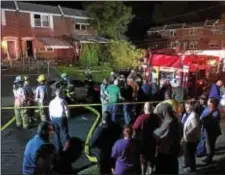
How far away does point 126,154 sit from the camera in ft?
9.41

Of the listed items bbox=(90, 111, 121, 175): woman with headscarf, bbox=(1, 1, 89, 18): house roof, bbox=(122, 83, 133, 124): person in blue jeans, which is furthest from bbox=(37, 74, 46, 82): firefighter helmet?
bbox=(122, 83, 133, 124): person in blue jeans

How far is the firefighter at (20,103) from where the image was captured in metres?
3.20

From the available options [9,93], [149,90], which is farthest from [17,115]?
[149,90]

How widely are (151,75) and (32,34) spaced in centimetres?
127

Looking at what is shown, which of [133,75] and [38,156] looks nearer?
[38,156]

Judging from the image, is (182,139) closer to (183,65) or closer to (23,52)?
(183,65)

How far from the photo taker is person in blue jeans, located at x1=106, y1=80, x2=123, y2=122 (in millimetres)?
3650

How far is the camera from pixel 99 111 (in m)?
3.58

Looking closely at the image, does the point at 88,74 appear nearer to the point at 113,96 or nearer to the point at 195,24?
the point at 113,96

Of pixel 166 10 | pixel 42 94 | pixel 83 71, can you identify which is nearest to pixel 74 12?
pixel 83 71

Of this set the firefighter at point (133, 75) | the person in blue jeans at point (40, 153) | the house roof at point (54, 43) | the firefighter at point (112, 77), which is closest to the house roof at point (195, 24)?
the firefighter at point (133, 75)

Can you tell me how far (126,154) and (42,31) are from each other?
119 cm

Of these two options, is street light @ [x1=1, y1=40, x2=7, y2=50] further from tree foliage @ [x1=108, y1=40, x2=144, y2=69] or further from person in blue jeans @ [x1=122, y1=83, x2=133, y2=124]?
person in blue jeans @ [x1=122, y1=83, x2=133, y2=124]

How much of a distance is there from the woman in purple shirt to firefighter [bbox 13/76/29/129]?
3.12 feet
